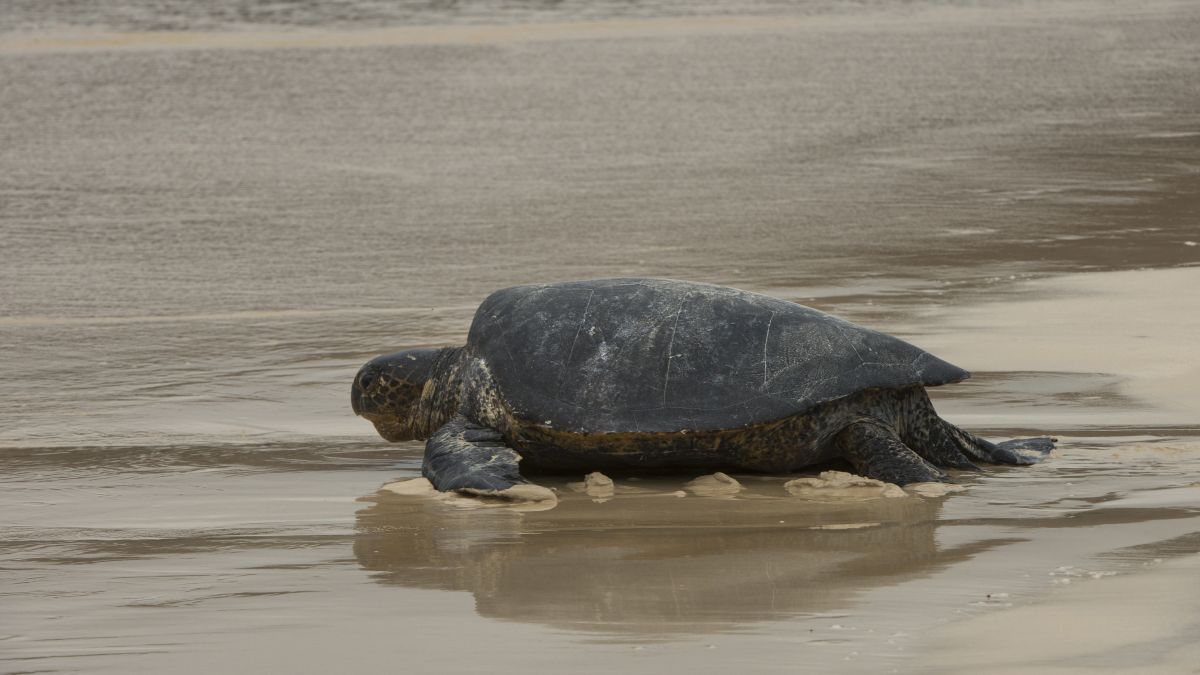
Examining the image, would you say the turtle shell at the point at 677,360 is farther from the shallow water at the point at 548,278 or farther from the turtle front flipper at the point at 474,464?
the shallow water at the point at 548,278

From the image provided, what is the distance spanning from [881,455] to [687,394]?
2.35 feet

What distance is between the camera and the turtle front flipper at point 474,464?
5.72 m

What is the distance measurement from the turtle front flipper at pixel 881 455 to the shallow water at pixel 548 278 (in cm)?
20

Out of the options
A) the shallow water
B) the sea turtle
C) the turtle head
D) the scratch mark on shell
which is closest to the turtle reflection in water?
the shallow water

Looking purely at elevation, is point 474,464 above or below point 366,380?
below

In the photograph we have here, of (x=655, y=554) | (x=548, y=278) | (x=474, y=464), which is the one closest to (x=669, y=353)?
(x=474, y=464)

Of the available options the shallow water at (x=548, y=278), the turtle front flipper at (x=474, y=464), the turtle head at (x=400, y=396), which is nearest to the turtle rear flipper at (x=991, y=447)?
the shallow water at (x=548, y=278)

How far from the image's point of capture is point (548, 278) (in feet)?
34.1

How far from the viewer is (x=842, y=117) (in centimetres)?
1633

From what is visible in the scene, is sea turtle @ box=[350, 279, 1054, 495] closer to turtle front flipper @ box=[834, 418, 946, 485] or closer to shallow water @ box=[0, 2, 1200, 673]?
turtle front flipper @ box=[834, 418, 946, 485]

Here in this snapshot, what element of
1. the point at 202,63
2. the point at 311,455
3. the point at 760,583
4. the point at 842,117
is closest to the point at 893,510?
the point at 760,583

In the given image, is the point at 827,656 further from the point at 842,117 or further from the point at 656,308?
the point at 842,117

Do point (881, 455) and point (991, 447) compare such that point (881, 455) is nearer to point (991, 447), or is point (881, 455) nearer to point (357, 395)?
point (991, 447)

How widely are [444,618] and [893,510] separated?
1.79 m
